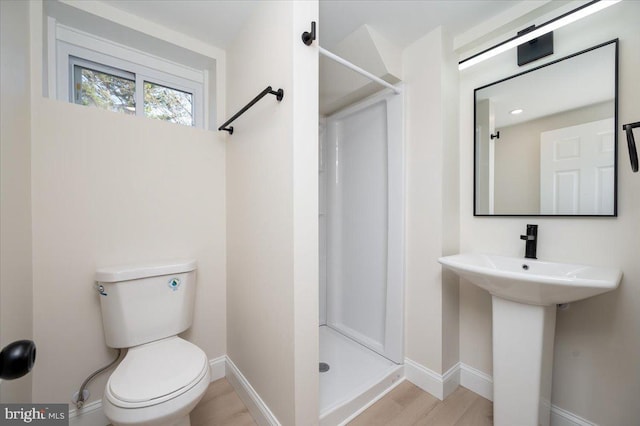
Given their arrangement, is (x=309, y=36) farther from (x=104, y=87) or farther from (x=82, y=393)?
(x=82, y=393)

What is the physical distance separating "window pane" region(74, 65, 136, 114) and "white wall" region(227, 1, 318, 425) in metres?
0.73

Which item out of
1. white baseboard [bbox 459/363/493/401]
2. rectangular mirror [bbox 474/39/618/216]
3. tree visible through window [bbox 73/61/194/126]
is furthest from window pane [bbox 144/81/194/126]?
white baseboard [bbox 459/363/493/401]

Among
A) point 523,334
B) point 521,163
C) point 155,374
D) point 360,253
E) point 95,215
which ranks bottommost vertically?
point 155,374

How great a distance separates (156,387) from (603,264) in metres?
Answer: 2.00

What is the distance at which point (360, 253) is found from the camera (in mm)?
2131

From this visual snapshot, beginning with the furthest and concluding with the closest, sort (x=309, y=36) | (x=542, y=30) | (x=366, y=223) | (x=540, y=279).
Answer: (x=366, y=223) < (x=542, y=30) < (x=309, y=36) < (x=540, y=279)

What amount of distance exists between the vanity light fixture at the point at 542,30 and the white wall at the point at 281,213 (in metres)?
0.99

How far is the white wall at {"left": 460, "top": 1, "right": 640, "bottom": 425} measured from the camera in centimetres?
111

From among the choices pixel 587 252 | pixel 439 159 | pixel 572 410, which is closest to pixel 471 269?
pixel 587 252

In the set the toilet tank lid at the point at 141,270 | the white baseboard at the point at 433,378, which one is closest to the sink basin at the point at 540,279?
the white baseboard at the point at 433,378

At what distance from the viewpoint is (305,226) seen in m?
1.14

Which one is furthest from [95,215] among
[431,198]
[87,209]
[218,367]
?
[431,198]

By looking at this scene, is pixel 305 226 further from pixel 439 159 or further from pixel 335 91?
pixel 335 91

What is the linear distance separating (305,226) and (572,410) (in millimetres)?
1596
